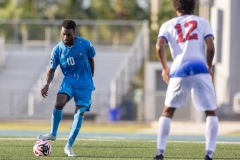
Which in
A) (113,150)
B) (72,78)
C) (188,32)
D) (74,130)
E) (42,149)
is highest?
(188,32)

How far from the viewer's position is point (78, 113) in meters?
14.9

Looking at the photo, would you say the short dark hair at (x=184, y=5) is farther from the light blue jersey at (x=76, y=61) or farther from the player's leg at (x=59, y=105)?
the player's leg at (x=59, y=105)

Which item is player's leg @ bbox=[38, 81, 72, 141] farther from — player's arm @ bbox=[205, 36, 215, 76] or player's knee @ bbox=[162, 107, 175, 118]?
player's arm @ bbox=[205, 36, 215, 76]

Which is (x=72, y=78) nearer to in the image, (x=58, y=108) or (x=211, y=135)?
(x=58, y=108)

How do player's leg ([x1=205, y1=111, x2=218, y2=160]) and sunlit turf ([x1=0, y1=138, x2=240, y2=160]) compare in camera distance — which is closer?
player's leg ([x1=205, y1=111, x2=218, y2=160])

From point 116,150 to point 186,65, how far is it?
4.07 meters

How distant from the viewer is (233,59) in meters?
44.0

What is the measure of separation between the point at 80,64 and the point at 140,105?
2565 centimetres

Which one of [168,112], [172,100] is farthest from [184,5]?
[168,112]

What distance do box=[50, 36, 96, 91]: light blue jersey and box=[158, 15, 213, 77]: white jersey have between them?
3.02 metres

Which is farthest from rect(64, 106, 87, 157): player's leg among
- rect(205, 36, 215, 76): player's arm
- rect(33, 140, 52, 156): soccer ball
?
rect(205, 36, 215, 76): player's arm

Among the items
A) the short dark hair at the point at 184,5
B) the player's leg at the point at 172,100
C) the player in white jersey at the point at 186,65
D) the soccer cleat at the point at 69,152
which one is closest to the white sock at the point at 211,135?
the player in white jersey at the point at 186,65

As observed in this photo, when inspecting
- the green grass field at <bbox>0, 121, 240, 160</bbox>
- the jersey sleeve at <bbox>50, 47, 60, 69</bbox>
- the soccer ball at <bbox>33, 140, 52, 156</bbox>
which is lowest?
the green grass field at <bbox>0, 121, 240, 160</bbox>

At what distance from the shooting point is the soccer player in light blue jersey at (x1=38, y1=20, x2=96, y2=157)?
14.9 meters
